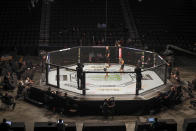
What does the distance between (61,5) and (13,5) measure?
519 centimetres

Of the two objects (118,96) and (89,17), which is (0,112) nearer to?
(118,96)

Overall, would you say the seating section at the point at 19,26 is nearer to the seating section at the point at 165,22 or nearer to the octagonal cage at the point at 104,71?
the octagonal cage at the point at 104,71

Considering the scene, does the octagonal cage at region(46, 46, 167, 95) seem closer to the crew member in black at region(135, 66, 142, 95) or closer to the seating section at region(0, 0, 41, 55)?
the crew member in black at region(135, 66, 142, 95)

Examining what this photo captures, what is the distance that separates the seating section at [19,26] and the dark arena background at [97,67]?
0.31 feet

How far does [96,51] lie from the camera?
20.2 meters

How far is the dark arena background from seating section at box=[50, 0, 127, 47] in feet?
0.31

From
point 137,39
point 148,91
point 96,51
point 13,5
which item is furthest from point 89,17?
Result: point 148,91

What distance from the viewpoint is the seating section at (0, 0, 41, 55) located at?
90.5ft

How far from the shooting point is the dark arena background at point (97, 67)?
14.3 meters

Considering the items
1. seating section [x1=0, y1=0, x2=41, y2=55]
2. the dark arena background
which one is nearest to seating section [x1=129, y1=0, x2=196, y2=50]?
the dark arena background

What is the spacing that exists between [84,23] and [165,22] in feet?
26.6

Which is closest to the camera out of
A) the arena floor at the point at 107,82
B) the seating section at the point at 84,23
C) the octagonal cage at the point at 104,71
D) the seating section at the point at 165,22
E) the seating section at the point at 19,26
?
the arena floor at the point at 107,82

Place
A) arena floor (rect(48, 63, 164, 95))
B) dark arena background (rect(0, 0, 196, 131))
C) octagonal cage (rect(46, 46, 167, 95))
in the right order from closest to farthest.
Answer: dark arena background (rect(0, 0, 196, 131)) < arena floor (rect(48, 63, 164, 95)) < octagonal cage (rect(46, 46, 167, 95))

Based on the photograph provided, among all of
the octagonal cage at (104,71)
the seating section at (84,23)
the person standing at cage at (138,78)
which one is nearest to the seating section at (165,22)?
the seating section at (84,23)
